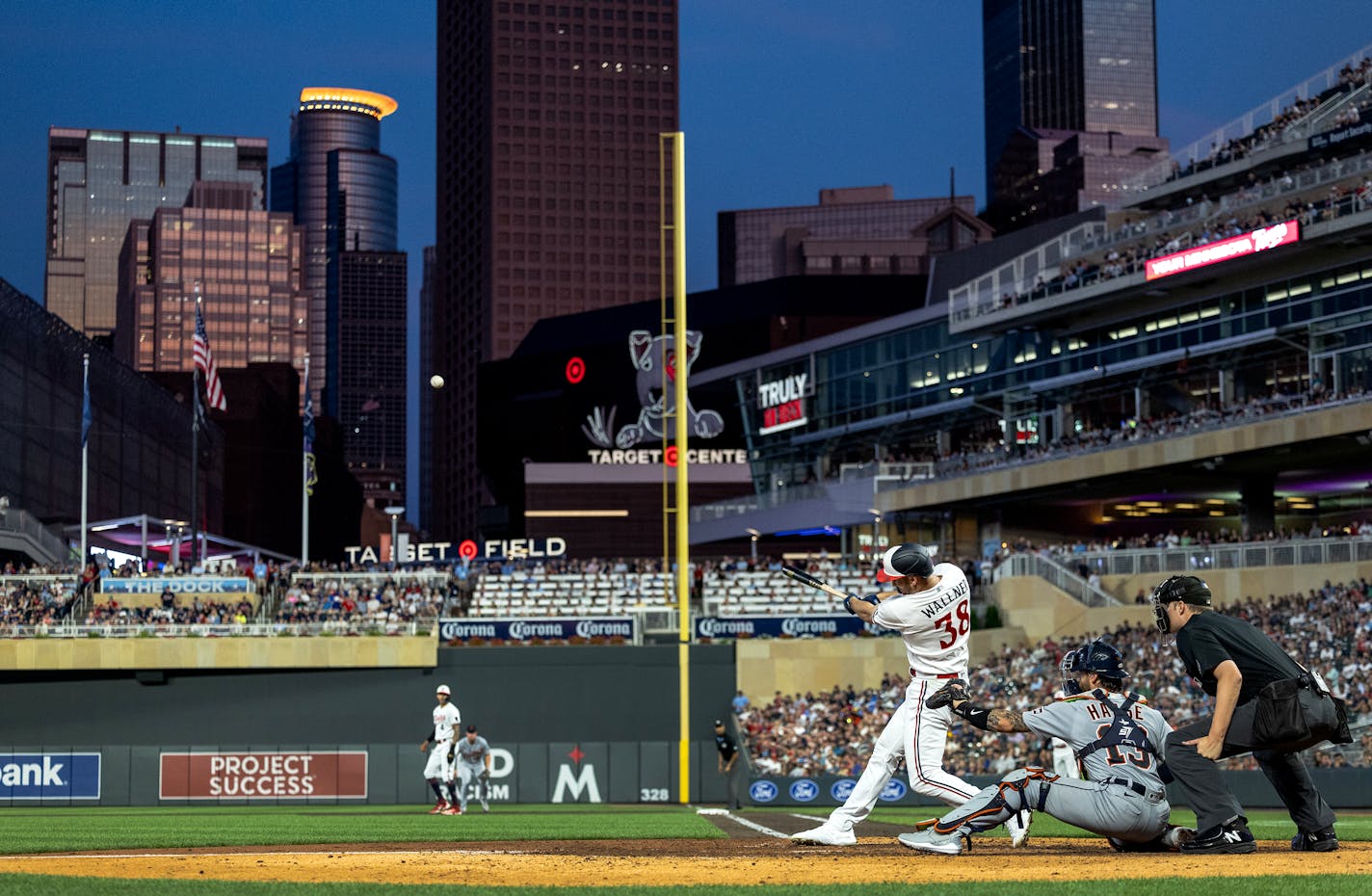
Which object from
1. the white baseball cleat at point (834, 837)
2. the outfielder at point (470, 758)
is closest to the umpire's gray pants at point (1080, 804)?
the white baseball cleat at point (834, 837)

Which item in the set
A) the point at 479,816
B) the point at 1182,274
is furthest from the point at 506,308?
the point at 479,816

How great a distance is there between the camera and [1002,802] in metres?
10.9

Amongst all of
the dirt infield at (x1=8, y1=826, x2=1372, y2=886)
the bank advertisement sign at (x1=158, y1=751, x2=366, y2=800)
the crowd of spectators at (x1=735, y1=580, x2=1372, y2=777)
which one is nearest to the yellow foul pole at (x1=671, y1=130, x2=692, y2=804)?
the crowd of spectators at (x1=735, y1=580, x2=1372, y2=777)

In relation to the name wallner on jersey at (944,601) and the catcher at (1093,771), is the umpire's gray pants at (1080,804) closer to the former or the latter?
the catcher at (1093,771)

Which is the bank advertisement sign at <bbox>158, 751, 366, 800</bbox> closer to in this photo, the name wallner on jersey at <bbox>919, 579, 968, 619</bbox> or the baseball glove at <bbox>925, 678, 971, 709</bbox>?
the name wallner on jersey at <bbox>919, 579, 968, 619</bbox>

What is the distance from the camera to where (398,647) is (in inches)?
1563

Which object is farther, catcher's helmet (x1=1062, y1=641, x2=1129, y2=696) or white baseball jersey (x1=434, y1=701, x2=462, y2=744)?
white baseball jersey (x1=434, y1=701, x2=462, y2=744)

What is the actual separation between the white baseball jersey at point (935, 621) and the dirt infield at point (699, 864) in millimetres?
1304

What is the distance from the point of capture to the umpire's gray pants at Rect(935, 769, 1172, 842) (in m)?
10.6

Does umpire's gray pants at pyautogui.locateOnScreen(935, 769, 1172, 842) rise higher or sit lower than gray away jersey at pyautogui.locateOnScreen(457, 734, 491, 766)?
higher

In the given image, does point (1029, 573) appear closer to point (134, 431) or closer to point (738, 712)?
point (738, 712)

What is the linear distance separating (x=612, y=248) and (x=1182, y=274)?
144 m

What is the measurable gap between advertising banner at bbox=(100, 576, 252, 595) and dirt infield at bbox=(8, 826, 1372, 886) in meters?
30.8

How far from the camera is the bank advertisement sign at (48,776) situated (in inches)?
1373
